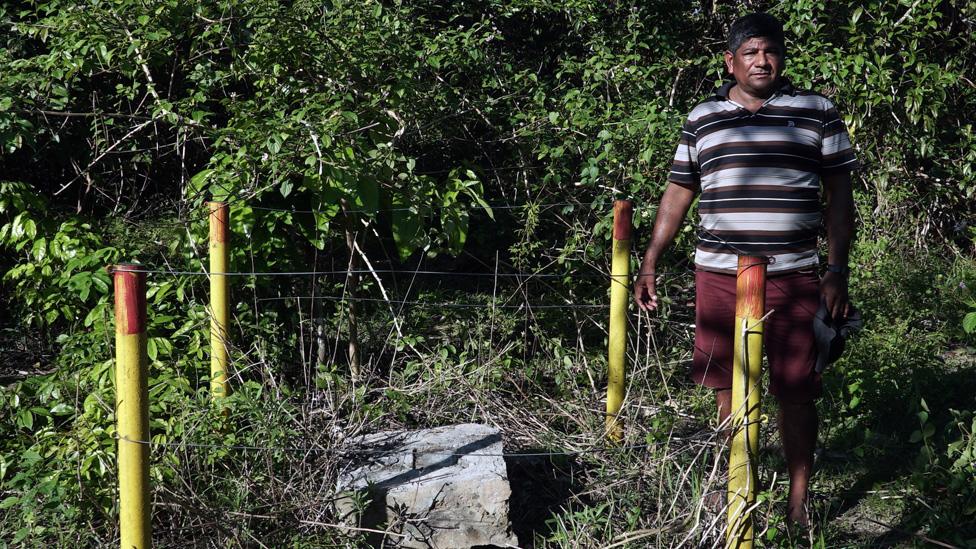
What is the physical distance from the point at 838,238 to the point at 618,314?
107cm

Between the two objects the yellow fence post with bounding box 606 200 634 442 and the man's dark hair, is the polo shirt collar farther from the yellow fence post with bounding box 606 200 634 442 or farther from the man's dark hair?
the yellow fence post with bounding box 606 200 634 442

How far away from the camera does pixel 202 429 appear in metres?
3.60

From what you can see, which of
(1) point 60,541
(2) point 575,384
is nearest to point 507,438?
(2) point 575,384

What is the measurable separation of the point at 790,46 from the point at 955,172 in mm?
1666

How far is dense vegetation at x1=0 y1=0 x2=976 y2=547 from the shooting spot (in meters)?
3.49

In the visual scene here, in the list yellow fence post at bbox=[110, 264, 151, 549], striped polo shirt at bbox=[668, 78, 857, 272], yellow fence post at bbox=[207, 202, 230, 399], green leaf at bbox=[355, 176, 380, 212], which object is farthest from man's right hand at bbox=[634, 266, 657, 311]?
yellow fence post at bbox=[110, 264, 151, 549]

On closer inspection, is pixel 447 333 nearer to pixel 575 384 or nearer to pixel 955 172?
pixel 575 384

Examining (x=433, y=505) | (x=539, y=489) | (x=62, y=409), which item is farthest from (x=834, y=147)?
(x=62, y=409)

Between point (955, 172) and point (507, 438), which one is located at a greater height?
point (955, 172)

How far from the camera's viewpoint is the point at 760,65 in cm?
326

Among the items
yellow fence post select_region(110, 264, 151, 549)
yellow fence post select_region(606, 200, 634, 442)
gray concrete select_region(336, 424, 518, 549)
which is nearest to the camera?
yellow fence post select_region(110, 264, 151, 549)

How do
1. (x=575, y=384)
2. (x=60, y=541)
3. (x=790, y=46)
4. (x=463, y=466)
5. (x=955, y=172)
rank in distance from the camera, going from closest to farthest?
(x=60, y=541), (x=463, y=466), (x=575, y=384), (x=790, y=46), (x=955, y=172)

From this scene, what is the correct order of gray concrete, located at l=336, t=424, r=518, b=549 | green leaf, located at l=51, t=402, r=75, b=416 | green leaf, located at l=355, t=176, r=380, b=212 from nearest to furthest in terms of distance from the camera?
gray concrete, located at l=336, t=424, r=518, b=549 → green leaf, located at l=51, t=402, r=75, b=416 → green leaf, located at l=355, t=176, r=380, b=212

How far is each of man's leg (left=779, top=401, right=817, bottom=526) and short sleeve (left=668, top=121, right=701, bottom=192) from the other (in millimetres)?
872
